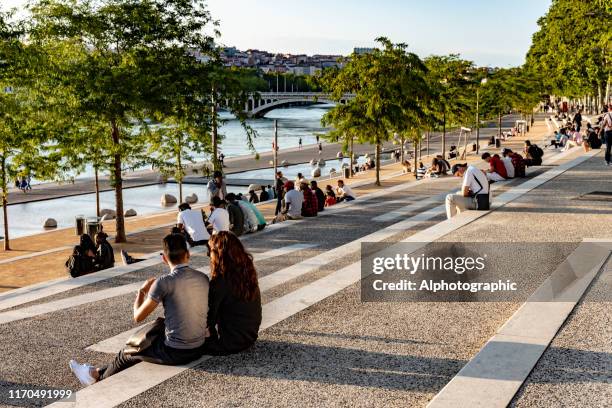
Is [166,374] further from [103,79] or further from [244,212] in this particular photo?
[103,79]

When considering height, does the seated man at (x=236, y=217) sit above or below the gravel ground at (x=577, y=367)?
above

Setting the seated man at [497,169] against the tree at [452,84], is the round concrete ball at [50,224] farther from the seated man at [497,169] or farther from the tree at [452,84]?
the tree at [452,84]

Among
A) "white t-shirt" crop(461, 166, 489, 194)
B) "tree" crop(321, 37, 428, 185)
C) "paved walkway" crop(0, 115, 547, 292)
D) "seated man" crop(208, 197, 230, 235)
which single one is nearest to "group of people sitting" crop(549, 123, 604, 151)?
"tree" crop(321, 37, 428, 185)

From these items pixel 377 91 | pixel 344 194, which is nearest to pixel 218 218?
pixel 344 194

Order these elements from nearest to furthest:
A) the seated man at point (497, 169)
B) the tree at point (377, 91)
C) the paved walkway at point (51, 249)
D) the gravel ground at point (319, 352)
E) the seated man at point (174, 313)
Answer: the gravel ground at point (319, 352), the seated man at point (174, 313), the paved walkway at point (51, 249), the seated man at point (497, 169), the tree at point (377, 91)

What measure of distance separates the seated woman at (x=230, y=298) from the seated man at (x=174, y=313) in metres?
0.14

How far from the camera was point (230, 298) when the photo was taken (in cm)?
603

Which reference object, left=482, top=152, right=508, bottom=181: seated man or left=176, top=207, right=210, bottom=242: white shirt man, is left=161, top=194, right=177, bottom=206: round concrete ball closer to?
left=482, top=152, right=508, bottom=181: seated man

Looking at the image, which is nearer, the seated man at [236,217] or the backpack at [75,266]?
the backpack at [75,266]

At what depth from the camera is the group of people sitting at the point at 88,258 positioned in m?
11.9

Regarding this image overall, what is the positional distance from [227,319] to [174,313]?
0.53 metres

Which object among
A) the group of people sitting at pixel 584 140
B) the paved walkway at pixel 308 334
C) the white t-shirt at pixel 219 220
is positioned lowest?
the paved walkway at pixel 308 334

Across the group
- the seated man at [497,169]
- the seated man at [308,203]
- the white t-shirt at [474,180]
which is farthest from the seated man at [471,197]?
the seated man at [497,169]
